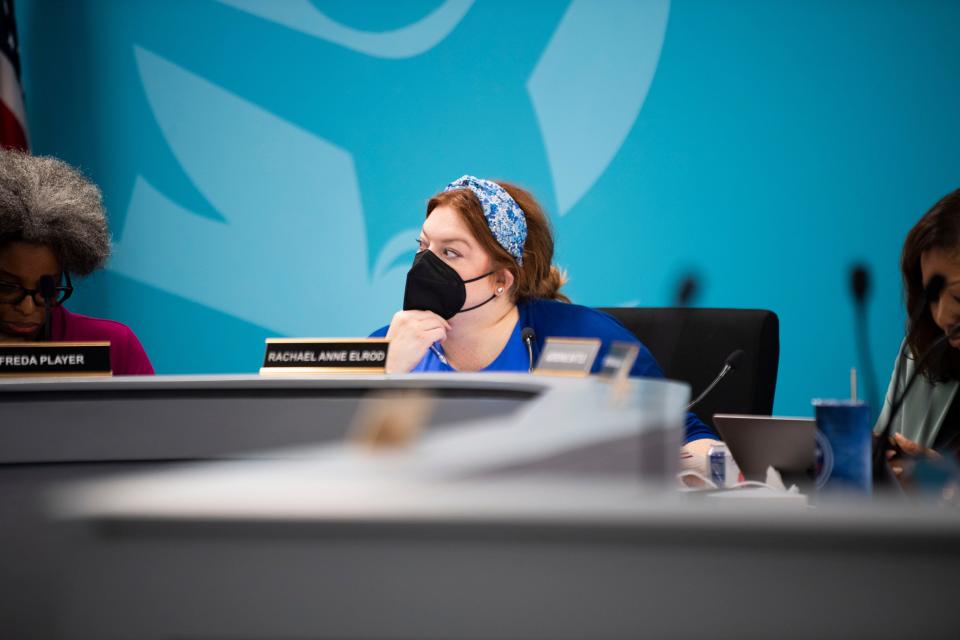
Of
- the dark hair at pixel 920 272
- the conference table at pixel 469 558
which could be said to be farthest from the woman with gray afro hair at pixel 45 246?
the dark hair at pixel 920 272

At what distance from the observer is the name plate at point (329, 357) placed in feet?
5.07

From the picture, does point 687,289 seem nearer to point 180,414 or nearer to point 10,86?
point 180,414

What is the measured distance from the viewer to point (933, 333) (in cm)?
192

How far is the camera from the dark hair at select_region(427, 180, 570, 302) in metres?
2.27

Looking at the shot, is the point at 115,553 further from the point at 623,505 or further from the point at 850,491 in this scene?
the point at 850,491

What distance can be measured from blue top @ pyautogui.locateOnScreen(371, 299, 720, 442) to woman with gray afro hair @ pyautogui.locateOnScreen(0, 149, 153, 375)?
0.75 m

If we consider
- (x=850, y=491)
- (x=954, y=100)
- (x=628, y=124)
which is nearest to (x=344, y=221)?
(x=628, y=124)

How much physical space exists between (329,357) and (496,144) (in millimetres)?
2274

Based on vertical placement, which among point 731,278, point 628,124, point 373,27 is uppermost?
point 373,27

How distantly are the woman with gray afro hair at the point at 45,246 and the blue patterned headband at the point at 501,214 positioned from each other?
36.2 inches

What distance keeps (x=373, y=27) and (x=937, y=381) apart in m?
2.67

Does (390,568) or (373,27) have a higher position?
(373,27)

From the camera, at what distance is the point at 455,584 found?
45 cm

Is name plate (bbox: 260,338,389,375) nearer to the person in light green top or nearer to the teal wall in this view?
the person in light green top
